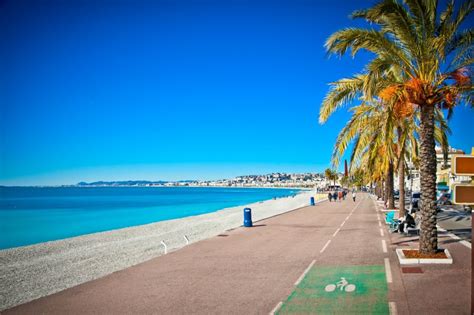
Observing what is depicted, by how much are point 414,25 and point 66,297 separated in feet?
39.5

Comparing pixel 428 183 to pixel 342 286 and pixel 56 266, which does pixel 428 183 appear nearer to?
pixel 342 286

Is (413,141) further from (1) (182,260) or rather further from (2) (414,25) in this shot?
(1) (182,260)

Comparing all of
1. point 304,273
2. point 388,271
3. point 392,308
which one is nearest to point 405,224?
point 388,271

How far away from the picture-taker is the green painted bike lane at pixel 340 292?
7.63m

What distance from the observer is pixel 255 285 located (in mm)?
9648

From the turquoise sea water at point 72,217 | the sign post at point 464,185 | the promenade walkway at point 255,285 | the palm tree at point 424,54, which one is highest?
the palm tree at point 424,54

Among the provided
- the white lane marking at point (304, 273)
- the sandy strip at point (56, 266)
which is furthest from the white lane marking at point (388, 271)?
the sandy strip at point (56, 266)

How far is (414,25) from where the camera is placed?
38.3ft

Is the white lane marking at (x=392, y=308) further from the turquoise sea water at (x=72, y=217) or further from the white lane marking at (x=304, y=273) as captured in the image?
the turquoise sea water at (x=72, y=217)

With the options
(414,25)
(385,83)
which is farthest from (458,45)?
(385,83)

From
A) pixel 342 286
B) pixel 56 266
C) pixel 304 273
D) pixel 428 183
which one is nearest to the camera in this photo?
pixel 342 286

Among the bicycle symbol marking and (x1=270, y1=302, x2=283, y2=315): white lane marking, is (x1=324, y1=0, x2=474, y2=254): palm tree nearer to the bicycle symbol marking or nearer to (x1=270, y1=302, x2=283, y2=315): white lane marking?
the bicycle symbol marking

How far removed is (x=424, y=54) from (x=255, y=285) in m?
8.28

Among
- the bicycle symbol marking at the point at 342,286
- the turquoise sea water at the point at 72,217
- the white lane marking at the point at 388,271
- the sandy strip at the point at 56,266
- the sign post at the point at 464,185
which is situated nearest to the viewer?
the sign post at the point at 464,185
